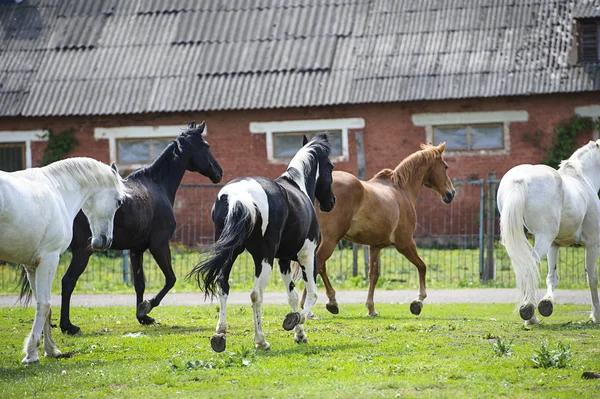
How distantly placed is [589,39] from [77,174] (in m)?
16.5

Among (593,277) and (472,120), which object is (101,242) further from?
(472,120)

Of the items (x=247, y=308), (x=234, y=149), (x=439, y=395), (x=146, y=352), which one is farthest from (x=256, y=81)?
(x=439, y=395)

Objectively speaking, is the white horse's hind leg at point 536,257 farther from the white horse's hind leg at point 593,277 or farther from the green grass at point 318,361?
the white horse's hind leg at point 593,277

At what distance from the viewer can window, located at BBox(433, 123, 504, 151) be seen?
70.4 feet

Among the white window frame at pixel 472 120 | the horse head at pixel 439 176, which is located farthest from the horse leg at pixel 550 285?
the white window frame at pixel 472 120

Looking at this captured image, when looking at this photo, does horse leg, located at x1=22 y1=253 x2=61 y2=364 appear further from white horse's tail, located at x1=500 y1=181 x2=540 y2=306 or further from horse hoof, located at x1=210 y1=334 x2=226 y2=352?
white horse's tail, located at x1=500 y1=181 x2=540 y2=306

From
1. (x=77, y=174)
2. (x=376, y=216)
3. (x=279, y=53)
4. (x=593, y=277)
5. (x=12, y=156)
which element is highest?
(x=279, y=53)

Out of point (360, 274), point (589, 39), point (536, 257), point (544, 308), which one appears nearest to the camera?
point (544, 308)

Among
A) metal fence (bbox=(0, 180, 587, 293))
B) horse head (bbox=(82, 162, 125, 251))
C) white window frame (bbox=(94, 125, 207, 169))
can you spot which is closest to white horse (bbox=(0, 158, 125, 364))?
horse head (bbox=(82, 162, 125, 251))

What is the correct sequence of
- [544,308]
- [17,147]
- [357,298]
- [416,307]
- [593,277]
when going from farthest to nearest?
1. [17,147]
2. [357,298]
3. [416,307]
4. [593,277]
5. [544,308]

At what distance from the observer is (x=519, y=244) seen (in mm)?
9828

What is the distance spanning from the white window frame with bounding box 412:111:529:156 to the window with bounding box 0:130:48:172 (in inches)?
387

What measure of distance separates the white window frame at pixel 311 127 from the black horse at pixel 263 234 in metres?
12.5

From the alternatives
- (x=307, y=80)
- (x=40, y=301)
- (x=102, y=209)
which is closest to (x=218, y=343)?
(x=40, y=301)
